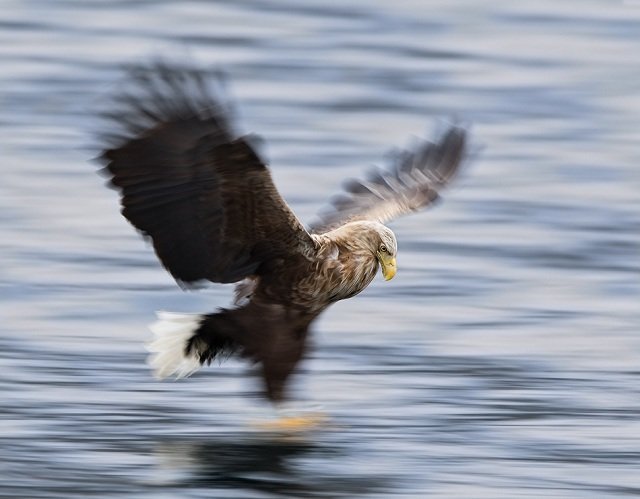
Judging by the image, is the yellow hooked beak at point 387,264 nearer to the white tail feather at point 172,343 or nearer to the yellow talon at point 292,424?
the yellow talon at point 292,424

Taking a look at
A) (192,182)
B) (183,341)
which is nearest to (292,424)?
(183,341)

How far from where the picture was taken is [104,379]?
30.1 feet

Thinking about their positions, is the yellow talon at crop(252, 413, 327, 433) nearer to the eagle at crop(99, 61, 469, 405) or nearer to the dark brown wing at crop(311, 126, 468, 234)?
the eagle at crop(99, 61, 469, 405)

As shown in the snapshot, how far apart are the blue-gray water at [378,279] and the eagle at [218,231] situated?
0.28m

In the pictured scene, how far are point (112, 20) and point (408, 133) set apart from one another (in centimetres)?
466

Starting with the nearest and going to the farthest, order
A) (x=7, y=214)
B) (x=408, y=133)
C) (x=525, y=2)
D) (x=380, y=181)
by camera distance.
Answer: (x=380, y=181) → (x=7, y=214) → (x=408, y=133) → (x=525, y=2)

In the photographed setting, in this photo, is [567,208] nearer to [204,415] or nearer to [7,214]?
[7,214]

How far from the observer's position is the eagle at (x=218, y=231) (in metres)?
7.56

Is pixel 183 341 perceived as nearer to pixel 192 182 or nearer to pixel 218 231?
pixel 218 231

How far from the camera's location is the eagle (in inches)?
298

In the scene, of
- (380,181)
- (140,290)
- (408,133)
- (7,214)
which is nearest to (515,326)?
(380,181)

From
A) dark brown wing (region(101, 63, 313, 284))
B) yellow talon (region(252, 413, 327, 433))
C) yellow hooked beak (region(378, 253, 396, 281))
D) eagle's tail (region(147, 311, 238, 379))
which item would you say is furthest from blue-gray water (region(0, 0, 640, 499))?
dark brown wing (region(101, 63, 313, 284))

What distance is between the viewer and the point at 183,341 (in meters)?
8.44

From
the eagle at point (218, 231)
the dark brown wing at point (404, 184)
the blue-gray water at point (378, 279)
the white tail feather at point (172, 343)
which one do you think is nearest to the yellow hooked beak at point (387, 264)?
the eagle at point (218, 231)
